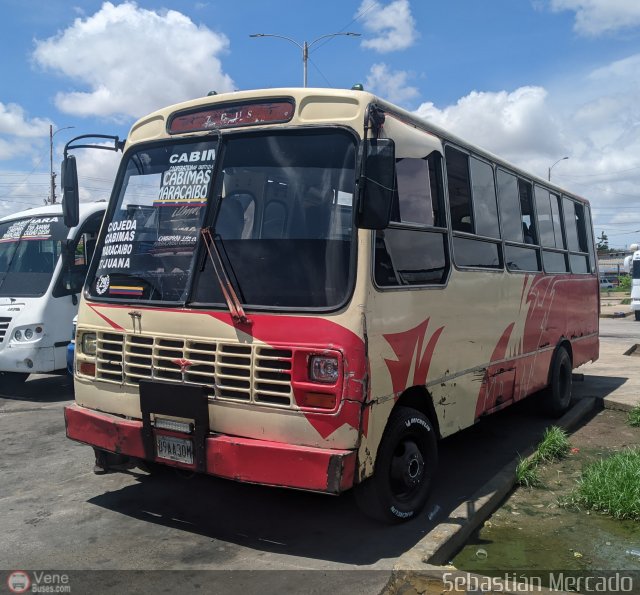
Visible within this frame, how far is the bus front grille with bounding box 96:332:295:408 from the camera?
419 centimetres

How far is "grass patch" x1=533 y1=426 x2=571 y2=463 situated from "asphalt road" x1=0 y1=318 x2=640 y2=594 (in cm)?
44

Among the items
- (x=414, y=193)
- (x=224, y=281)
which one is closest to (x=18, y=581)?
(x=224, y=281)

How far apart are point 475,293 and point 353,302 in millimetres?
2116

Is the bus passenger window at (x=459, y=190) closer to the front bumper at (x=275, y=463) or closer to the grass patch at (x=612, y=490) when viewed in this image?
the grass patch at (x=612, y=490)

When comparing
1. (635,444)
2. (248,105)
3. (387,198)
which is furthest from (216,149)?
(635,444)

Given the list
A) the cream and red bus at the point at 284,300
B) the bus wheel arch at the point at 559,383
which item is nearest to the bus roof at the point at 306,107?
the cream and red bus at the point at 284,300

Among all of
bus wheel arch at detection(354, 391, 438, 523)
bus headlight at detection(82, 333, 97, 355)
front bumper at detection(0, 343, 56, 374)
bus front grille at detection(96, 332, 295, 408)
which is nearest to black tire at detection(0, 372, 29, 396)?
front bumper at detection(0, 343, 56, 374)

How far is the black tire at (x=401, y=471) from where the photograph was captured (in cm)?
449

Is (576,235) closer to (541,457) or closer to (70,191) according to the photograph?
(541,457)

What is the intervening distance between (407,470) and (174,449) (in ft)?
5.49

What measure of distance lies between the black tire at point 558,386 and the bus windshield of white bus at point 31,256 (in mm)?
7122

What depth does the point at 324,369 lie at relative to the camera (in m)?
4.08

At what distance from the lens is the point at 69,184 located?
5.62 m

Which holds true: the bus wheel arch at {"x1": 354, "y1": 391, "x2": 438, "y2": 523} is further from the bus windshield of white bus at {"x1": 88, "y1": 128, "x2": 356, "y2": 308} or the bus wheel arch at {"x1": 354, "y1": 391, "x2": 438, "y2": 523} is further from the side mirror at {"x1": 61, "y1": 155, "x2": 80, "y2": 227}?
the side mirror at {"x1": 61, "y1": 155, "x2": 80, "y2": 227}
